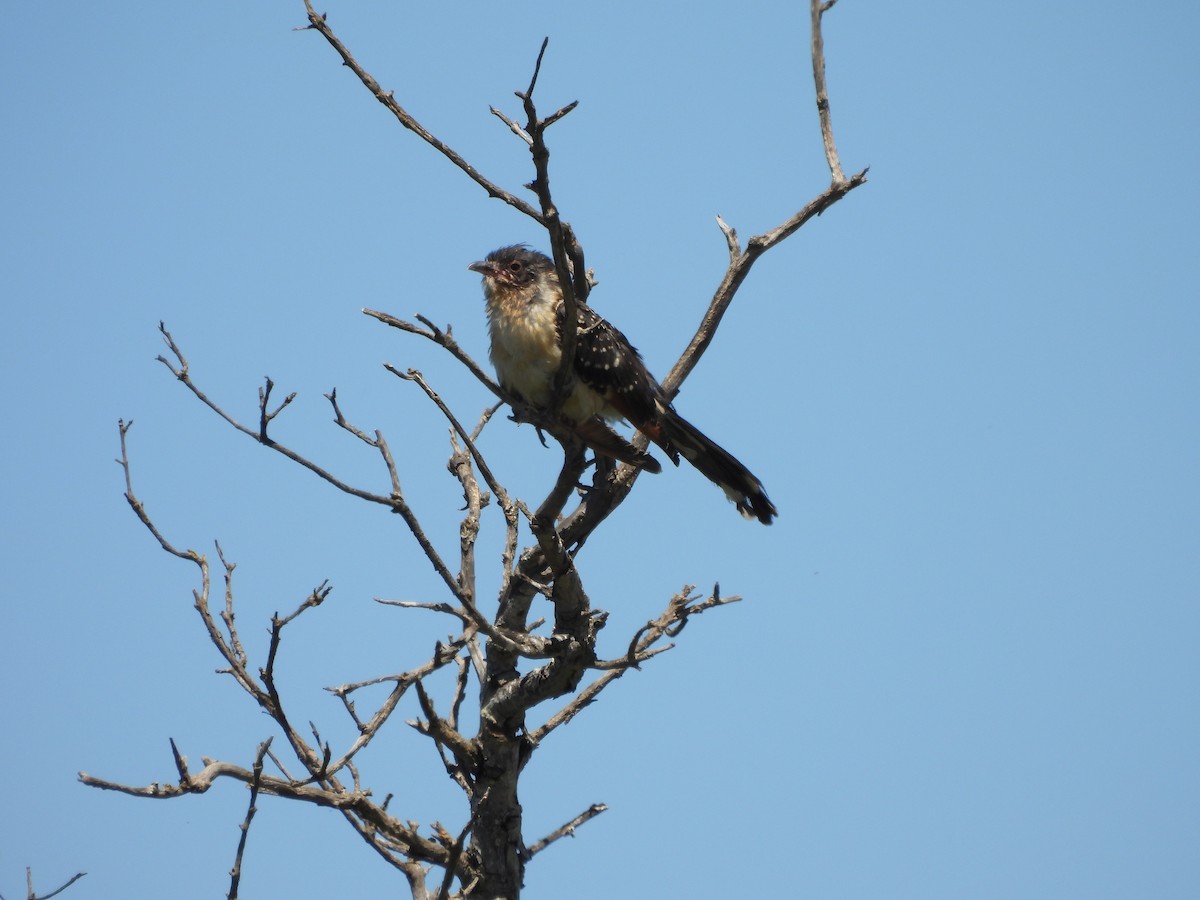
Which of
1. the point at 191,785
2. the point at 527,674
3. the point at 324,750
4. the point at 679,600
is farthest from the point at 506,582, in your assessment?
the point at 191,785

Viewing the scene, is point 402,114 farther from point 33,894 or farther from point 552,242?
point 33,894

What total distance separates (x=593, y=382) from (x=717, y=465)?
77 cm

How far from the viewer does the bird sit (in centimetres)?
527

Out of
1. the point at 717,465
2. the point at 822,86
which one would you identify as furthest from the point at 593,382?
the point at 822,86

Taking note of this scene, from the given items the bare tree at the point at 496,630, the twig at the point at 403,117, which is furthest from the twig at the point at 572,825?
the twig at the point at 403,117

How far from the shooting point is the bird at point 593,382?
5.27m

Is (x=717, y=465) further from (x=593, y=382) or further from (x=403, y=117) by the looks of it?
(x=403, y=117)

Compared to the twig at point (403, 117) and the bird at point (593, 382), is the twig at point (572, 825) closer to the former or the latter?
the bird at point (593, 382)

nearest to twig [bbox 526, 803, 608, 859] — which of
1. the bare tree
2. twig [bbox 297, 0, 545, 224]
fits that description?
the bare tree

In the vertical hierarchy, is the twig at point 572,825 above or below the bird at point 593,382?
below

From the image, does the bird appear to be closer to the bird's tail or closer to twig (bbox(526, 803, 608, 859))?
the bird's tail

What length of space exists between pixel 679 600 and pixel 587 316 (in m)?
1.38

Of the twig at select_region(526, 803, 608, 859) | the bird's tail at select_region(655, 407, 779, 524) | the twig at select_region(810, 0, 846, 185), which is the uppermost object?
the twig at select_region(810, 0, 846, 185)

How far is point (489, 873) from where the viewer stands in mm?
5211
